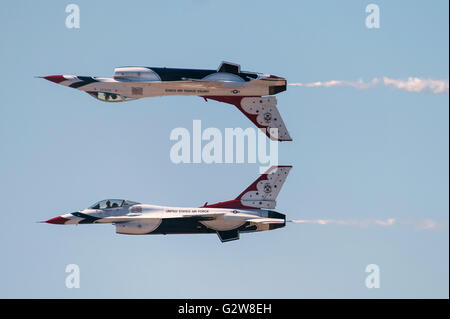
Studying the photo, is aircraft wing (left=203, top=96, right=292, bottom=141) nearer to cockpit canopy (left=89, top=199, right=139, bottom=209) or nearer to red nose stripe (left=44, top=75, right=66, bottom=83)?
cockpit canopy (left=89, top=199, right=139, bottom=209)

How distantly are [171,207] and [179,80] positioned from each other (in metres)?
6.30

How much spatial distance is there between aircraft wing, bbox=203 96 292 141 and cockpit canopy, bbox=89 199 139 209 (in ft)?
21.6

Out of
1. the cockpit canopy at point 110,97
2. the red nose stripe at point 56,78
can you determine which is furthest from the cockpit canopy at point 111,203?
the red nose stripe at point 56,78

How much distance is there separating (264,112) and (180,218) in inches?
281

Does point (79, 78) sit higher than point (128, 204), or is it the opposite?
point (79, 78)

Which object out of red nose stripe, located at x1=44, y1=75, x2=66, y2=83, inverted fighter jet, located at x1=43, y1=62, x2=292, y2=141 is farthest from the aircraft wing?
red nose stripe, located at x1=44, y1=75, x2=66, y2=83

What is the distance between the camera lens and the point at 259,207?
73.1 meters

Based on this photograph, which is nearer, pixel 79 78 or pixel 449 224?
pixel 449 224

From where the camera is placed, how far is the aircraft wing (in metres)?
73.8

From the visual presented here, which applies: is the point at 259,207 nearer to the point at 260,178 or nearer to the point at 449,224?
the point at 260,178

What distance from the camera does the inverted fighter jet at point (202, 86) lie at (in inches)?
2862

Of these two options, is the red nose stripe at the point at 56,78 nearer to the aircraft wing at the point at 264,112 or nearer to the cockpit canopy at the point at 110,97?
the cockpit canopy at the point at 110,97

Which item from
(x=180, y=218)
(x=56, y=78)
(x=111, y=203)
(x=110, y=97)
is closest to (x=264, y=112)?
(x=180, y=218)

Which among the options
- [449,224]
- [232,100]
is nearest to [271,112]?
[232,100]
